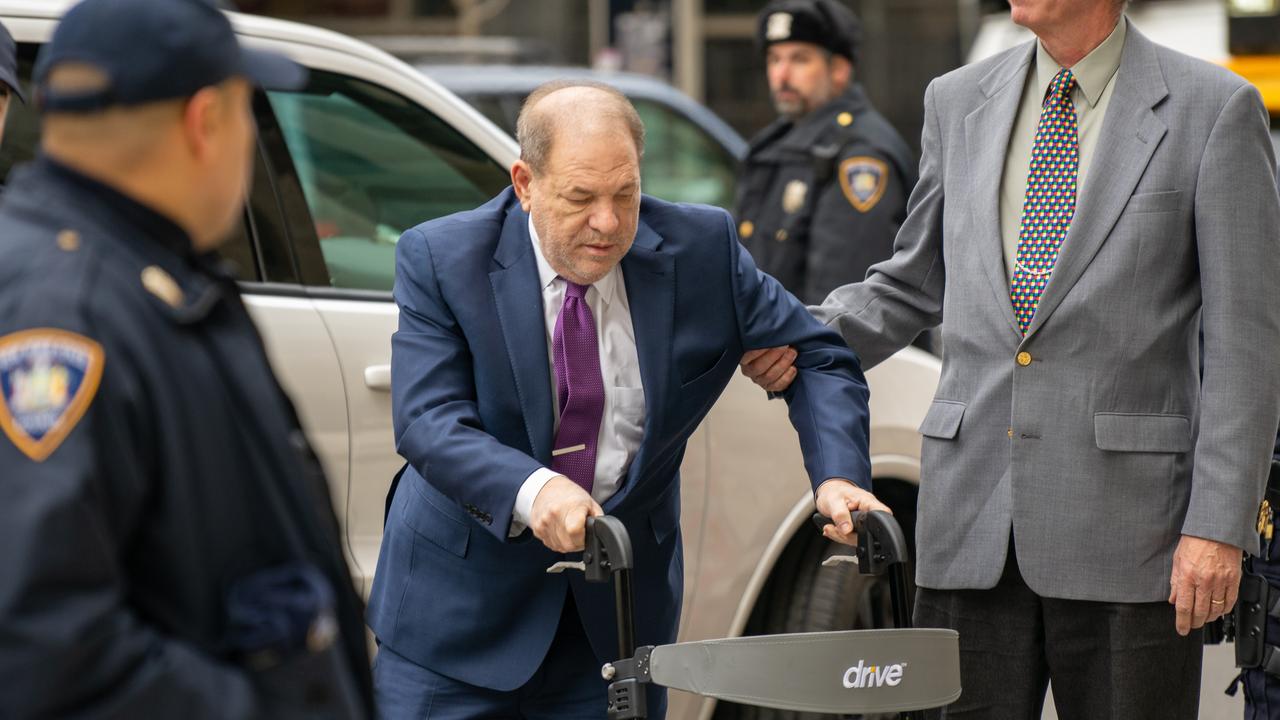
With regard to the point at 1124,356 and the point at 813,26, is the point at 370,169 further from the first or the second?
the point at 813,26

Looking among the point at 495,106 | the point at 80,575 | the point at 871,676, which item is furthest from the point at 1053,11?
the point at 495,106

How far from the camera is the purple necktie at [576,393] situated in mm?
2977

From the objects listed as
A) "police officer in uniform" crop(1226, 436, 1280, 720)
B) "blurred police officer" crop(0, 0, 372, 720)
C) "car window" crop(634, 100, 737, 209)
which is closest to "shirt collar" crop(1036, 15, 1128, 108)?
"police officer in uniform" crop(1226, 436, 1280, 720)

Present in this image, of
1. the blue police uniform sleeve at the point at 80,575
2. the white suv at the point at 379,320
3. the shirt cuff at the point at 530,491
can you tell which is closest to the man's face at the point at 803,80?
the white suv at the point at 379,320

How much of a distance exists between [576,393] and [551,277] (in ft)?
0.75

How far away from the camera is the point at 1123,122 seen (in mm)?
3076

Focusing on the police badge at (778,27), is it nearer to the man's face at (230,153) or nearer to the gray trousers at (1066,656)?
the gray trousers at (1066,656)

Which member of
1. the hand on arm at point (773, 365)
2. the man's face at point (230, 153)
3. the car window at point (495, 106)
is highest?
the man's face at point (230, 153)

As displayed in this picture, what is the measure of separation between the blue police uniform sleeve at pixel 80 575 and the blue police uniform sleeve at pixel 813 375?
1676 millimetres

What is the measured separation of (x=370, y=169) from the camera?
4.34 m

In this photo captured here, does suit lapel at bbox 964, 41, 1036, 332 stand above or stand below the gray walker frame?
above

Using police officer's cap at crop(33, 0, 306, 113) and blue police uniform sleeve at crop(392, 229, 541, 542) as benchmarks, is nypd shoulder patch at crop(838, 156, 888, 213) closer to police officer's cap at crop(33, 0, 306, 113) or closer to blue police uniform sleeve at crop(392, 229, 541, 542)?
blue police uniform sleeve at crop(392, 229, 541, 542)

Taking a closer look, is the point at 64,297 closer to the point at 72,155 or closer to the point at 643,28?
the point at 72,155

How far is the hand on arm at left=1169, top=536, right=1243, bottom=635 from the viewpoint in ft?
9.78
